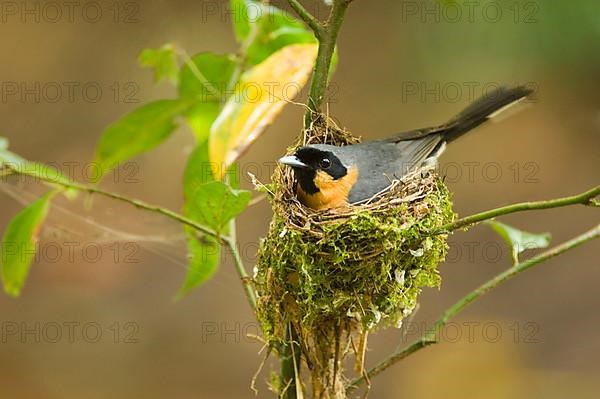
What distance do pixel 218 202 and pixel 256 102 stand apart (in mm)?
245

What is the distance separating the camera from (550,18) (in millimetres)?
4207

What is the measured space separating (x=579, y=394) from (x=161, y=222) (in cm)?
249

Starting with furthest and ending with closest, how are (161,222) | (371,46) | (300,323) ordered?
(371,46) < (161,222) < (300,323)

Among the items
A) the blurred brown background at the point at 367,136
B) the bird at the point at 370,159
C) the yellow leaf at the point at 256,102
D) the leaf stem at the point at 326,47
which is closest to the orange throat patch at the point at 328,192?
the bird at the point at 370,159

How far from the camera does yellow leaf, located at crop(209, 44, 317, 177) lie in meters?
1.77

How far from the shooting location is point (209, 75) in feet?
7.25

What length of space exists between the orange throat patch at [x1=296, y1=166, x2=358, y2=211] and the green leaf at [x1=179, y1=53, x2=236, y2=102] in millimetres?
373

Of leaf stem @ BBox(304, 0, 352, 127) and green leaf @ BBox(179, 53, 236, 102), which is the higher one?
green leaf @ BBox(179, 53, 236, 102)

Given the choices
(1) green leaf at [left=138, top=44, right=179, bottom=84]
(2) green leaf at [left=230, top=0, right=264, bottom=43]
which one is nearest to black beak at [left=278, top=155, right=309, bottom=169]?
(2) green leaf at [left=230, top=0, right=264, bottom=43]

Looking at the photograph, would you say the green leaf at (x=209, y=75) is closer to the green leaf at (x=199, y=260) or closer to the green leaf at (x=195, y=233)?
the green leaf at (x=195, y=233)

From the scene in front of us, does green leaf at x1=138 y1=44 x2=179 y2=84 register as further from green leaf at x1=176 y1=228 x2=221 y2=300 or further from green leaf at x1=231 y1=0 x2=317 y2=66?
green leaf at x1=176 y1=228 x2=221 y2=300

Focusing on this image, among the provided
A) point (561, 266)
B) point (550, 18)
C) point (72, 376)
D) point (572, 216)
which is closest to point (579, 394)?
point (561, 266)

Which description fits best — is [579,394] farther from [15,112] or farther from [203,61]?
[15,112]

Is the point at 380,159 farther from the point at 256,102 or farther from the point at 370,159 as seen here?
the point at 256,102
